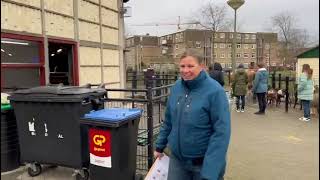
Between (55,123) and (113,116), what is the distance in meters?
0.87

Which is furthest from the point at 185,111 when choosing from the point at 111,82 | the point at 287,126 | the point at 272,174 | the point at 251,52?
the point at 251,52

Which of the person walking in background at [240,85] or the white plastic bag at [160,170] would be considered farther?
the person walking in background at [240,85]

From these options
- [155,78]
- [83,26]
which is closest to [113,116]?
[83,26]

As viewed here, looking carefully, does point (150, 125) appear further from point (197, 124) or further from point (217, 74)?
point (217, 74)

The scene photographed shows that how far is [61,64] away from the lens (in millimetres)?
11141

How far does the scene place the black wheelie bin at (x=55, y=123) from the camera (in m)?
4.86

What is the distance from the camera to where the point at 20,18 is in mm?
8289

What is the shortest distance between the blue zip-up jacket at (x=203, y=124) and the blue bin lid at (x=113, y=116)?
4.01 feet

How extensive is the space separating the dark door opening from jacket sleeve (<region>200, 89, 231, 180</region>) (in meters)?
7.90

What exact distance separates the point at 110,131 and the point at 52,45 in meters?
6.47

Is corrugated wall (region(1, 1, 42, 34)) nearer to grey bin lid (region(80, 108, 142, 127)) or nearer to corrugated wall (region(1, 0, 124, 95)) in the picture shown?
corrugated wall (region(1, 0, 124, 95))

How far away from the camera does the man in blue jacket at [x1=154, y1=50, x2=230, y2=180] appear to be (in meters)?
3.14

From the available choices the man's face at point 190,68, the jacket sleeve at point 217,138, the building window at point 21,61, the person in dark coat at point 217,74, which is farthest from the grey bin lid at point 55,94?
the person in dark coat at point 217,74

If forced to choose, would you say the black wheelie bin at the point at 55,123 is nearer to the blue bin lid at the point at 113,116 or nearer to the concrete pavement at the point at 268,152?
the blue bin lid at the point at 113,116
